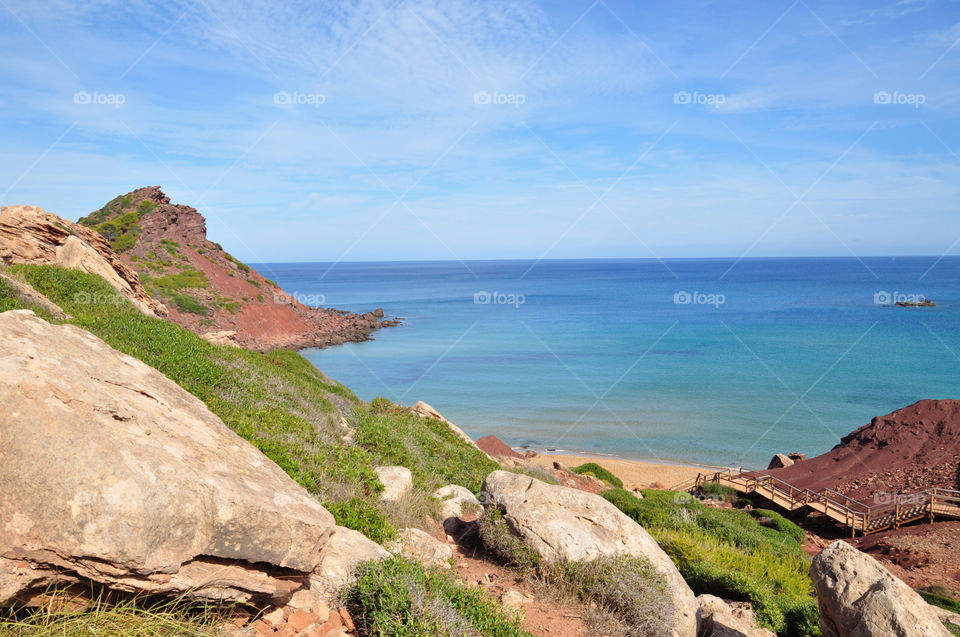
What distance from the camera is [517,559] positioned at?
8.09m

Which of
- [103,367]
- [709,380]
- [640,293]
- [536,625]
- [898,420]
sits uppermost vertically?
[640,293]

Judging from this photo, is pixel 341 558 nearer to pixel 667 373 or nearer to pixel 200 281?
pixel 667 373

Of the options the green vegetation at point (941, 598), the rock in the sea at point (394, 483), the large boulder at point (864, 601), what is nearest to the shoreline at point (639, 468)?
the green vegetation at point (941, 598)

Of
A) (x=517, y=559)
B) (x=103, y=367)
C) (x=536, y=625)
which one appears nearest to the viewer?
(x=103, y=367)

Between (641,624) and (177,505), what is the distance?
5.82 meters

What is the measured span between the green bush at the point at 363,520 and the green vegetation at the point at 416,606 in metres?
1.19

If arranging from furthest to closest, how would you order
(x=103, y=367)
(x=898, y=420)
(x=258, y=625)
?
(x=898, y=420) → (x=103, y=367) → (x=258, y=625)

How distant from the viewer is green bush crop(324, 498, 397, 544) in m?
7.53

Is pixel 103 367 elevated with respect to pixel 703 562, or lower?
elevated

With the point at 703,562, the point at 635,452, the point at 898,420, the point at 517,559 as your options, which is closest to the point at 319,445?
the point at 517,559

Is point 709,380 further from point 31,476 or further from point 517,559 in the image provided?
point 31,476

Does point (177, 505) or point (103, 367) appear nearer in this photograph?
point (177, 505)

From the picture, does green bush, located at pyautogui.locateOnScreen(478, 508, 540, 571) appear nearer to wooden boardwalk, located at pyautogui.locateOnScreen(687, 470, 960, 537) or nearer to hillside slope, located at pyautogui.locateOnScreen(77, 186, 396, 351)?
wooden boardwalk, located at pyautogui.locateOnScreen(687, 470, 960, 537)

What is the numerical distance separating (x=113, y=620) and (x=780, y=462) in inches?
1368
